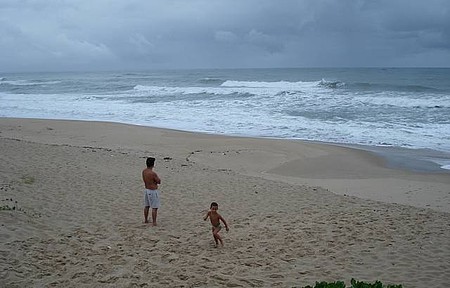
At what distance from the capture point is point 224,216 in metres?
8.20

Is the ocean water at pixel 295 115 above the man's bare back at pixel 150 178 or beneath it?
above

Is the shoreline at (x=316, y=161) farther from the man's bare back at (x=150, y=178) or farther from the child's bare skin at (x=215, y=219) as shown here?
the man's bare back at (x=150, y=178)

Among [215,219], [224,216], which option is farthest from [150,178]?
[224,216]

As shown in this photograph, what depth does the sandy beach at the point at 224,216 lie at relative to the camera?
561cm

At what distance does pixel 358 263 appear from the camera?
606cm

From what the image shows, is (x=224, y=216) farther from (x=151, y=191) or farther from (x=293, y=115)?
(x=293, y=115)

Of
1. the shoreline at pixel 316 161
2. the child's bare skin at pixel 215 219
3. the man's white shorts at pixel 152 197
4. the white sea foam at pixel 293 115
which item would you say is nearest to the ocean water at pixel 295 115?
the white sea foam at pixel 293 115

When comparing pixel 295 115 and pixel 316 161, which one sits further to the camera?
pixel 295 115

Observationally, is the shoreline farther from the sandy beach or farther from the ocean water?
the ocean water

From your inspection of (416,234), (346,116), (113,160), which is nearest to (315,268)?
(416,234)

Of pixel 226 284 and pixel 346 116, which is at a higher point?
pixel 346 116

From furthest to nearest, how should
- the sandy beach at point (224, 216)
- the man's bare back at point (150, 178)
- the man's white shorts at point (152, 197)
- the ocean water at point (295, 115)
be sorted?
the ocean water at point (295, 115) → the man's white shorts at point (152, 197) → the man's bare back at point (150, 178) → the sandy beach at point (224, 216)

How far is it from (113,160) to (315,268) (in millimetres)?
8487

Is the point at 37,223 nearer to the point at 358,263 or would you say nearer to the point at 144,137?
the point at 358,263
